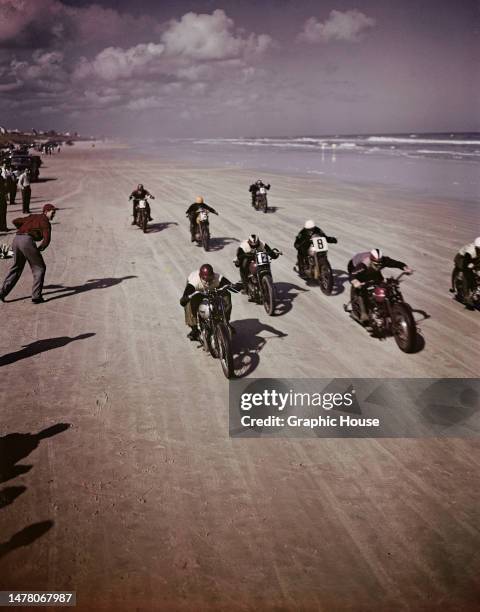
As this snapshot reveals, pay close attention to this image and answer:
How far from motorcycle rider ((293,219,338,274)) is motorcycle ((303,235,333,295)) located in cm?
13

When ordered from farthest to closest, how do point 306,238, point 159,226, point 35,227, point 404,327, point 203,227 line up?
point 159,226
point 203,227
point 306,238
point 35,227
point 404,327

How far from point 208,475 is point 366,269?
4.66 metres

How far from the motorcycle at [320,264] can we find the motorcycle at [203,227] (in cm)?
415

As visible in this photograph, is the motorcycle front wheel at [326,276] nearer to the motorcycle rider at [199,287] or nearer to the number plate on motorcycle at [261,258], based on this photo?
the number plate on motorcycle at [261,258]

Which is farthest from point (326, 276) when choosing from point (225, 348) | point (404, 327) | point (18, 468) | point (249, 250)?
point (18, 468)

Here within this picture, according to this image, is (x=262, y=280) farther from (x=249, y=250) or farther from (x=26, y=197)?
(x=26, y=197)

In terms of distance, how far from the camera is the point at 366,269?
25.6ft

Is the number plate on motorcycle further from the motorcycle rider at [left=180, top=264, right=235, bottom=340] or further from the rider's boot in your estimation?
the rider's boot

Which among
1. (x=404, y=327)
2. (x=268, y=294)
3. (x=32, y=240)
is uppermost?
(x=32, y=240)

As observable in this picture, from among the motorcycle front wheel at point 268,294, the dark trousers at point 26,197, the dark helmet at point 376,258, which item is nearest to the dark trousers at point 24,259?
the motorcycle front wheel at point 268,294

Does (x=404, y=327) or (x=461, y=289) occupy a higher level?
(x=461, y=289)

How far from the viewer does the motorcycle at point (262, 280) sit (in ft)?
28.8

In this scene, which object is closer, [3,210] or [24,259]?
[24,259]

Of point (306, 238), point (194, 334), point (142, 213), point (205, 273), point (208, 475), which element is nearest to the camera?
point (208, 475)
